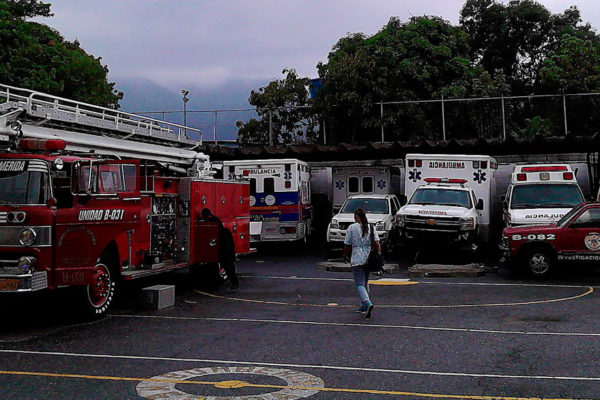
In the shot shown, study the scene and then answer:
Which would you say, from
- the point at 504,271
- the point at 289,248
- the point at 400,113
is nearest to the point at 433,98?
the point at 400,113

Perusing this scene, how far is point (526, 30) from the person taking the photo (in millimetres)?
48906

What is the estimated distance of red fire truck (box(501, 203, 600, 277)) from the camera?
15930 millimetres

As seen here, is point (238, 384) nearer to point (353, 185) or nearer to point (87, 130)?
point (87, 130)

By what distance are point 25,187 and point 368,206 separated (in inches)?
538

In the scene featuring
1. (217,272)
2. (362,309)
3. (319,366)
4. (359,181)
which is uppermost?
(359,181)

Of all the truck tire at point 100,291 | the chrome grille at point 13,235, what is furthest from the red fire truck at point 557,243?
the chrome grille at point 13,235

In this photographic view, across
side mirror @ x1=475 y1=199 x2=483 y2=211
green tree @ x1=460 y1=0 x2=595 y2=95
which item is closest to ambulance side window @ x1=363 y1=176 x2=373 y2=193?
side mirror @ x1=475 y1=199 x2=483 y2=211

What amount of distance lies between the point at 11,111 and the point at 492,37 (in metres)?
43.1

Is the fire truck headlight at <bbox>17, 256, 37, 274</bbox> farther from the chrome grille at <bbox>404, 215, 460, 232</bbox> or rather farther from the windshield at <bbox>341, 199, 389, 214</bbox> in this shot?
the windshield at <bbox>341, 199, 389, 214</bbox>

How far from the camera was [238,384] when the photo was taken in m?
7.48

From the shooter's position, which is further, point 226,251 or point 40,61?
point 40,61

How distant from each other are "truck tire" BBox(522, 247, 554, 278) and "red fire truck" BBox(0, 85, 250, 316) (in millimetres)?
7005

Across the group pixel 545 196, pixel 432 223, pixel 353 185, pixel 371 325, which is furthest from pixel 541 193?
pixel 371 325

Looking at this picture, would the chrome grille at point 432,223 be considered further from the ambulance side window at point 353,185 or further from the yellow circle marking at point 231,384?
the yellow circle marking at point 231,384
